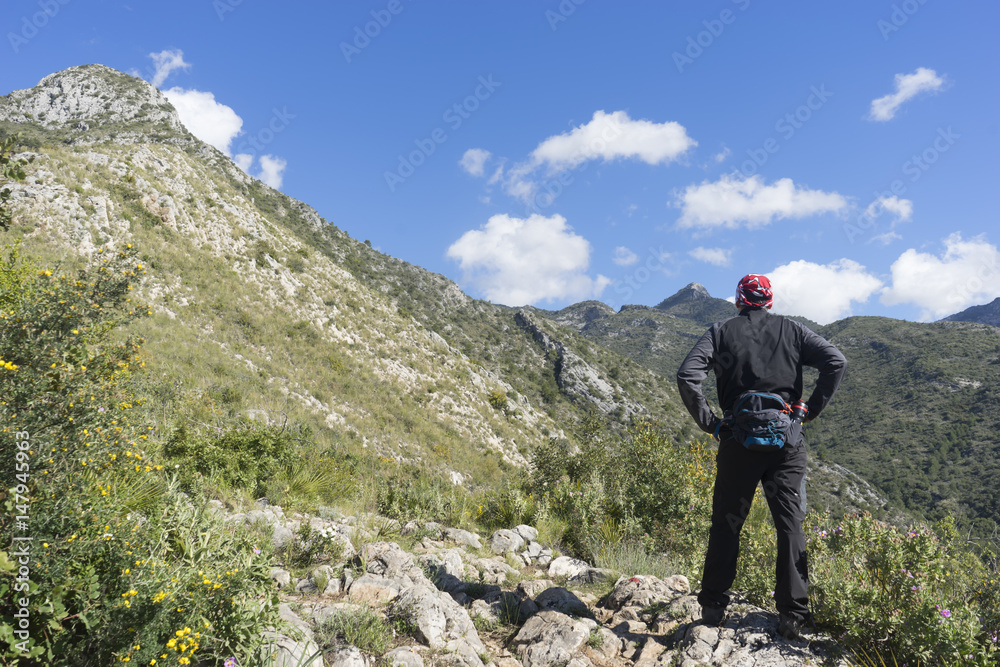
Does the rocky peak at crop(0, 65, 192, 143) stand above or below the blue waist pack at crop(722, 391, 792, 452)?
above

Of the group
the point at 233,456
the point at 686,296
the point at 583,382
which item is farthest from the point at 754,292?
the point at 686,296

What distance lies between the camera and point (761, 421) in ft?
9.70

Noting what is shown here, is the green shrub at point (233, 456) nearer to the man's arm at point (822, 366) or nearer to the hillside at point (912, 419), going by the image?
the man's arm at point (822, 366)

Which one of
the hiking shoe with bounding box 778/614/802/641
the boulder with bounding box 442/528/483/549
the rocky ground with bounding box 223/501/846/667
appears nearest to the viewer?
the rocky ground with bounding box 223/501/846/667

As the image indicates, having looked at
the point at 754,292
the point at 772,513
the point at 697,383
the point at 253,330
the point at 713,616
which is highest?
the point at 253,330

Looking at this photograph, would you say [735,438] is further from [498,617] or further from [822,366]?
[498,617]

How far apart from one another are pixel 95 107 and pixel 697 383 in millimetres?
73489

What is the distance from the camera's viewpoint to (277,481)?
17.7ft

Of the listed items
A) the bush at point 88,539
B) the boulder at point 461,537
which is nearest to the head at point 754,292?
the bush at point 88,539

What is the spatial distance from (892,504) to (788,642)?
6628 cm

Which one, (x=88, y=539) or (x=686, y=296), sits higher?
(x=686, y=296)

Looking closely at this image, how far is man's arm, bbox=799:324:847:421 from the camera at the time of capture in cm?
316

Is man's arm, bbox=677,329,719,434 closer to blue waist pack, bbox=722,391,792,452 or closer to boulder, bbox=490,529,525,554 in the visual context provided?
blue waist pack, bbox=722,391,792,452

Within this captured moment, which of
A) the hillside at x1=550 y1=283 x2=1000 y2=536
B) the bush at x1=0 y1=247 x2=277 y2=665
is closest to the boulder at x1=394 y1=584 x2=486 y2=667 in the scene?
the bush at x1=0 y1=247 x2=277 y2=665
